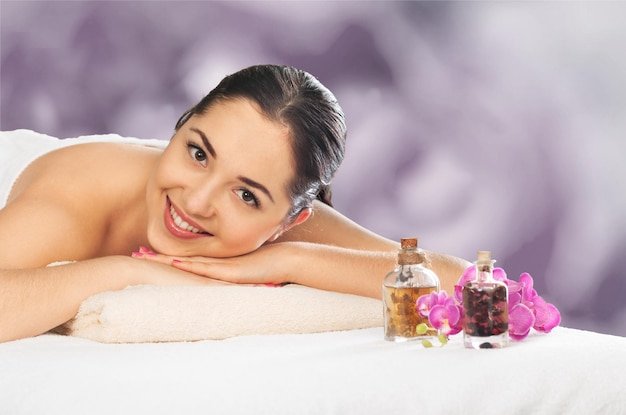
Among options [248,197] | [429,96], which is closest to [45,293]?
[248,197]

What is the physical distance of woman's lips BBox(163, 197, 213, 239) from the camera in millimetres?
1945

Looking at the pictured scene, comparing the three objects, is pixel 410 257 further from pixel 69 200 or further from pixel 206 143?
pixel 69 200

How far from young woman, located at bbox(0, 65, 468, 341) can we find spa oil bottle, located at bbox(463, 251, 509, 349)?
49 cm

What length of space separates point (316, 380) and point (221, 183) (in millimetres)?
721

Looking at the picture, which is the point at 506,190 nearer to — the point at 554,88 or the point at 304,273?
the point at 554,88

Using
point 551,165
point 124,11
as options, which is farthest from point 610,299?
point 124,11

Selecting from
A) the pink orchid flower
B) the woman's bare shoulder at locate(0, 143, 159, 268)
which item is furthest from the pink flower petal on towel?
the woman's bare shoulder at locate(0, 143, 159, 268)

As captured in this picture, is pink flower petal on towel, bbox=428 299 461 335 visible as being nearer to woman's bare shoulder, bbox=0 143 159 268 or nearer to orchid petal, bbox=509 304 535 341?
orchid petal, bbox=509 304 535 341

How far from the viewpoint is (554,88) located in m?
3.30

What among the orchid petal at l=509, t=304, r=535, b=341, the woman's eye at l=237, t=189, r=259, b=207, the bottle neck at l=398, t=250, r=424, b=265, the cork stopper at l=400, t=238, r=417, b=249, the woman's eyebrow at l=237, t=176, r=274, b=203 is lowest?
the orchid petal at l=509, t=304, r=535, b=341

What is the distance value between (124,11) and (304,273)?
1711 mm

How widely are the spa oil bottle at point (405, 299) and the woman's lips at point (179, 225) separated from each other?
0.53 meters

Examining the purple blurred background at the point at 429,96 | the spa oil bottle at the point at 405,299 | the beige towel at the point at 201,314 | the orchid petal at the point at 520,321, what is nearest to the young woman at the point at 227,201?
the beige towel at the point at 201,314

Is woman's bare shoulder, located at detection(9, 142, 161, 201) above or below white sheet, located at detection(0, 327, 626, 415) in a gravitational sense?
above
